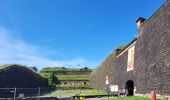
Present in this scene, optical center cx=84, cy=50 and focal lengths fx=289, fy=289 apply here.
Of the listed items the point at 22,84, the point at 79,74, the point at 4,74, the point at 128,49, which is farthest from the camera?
the point at 79,74

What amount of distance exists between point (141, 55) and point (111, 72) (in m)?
17.8

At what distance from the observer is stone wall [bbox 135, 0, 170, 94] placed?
1930cm

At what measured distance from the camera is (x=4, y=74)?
51.3 m

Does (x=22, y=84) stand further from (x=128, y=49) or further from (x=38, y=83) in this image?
(x=128, y=49)

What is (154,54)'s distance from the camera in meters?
21.9

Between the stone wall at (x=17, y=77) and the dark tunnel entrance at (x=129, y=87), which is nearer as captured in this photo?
the dark tunnel entrance at (x=129, y=87)

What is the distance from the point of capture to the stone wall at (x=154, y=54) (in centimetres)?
1930

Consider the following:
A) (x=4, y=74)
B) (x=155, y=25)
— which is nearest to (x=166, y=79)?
(x=155, y=25)

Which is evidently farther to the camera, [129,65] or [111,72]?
[111,72]

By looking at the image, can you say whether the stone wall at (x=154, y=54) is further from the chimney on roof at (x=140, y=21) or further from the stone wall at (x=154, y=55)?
the chimney on roof at (x=140, y=21)

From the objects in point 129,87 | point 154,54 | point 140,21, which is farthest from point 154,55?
point 129,87

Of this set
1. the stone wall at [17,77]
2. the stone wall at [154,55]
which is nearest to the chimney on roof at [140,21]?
the stone wall at [154,55]

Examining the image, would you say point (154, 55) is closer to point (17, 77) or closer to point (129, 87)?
point (129, 87)

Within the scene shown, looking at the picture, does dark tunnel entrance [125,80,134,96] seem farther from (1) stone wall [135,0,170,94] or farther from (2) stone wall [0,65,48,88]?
(2) stone wall [0,65,48,88]
